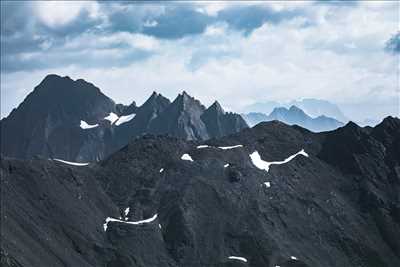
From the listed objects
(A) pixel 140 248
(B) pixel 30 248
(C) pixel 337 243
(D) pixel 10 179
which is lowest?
(C) pixel 337 243

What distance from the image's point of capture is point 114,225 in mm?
188625

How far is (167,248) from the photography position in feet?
615

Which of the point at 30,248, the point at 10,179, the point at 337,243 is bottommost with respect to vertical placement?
the point at 337,243

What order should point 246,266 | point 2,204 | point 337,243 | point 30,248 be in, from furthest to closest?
point 337,243 → point 246,266 → point 2,204 → point 30,248

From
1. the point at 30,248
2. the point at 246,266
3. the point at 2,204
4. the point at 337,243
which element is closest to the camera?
the point at 30,248

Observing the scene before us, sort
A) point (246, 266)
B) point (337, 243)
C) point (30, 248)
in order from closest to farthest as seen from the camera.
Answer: point (30, 248), point (246, 266), point (337, 243)

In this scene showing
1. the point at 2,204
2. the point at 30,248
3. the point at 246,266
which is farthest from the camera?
the point at 246,266

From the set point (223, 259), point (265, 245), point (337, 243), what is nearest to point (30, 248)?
point (223, 259)

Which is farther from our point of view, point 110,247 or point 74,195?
point 74,195


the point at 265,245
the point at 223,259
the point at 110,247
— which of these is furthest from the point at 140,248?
the point at 265,245

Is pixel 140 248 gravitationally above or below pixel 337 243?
above

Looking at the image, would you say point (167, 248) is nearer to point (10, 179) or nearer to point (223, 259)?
point (223, 259)

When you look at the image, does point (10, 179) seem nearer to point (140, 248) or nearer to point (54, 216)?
point (54, 216)

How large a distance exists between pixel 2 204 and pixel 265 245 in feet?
258
